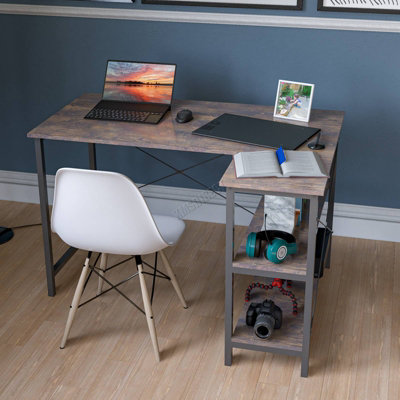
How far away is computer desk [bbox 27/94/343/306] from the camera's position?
2.57 metres

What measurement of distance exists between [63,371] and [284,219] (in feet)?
3.33

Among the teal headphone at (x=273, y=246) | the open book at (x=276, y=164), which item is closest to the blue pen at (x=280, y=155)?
the open book at (x=276, y=164)

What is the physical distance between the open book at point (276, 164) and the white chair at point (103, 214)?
0.37m

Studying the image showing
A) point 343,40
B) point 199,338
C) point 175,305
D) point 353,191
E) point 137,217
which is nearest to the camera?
point 137,217

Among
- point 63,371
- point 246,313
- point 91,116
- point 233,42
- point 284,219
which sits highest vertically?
point 233,42

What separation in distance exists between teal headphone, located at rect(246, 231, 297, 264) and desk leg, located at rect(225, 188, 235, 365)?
0.09 meters

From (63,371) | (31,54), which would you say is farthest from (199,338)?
(31,54)

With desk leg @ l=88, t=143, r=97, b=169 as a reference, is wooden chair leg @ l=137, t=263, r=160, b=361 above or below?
below

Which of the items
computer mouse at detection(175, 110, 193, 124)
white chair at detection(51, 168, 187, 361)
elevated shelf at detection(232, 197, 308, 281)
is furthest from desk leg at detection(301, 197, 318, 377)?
computer mouse at detection(175, 110, 193, 124)

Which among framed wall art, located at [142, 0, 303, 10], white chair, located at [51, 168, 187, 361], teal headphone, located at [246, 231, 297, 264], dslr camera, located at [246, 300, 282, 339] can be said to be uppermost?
framed wall art, located at [142, 0, 303, 10]

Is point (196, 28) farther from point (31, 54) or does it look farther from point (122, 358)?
point (122, 358)

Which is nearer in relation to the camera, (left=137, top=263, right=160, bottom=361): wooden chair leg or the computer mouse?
(left=137, top=263, right=160, bottom=361): wooden chair leg

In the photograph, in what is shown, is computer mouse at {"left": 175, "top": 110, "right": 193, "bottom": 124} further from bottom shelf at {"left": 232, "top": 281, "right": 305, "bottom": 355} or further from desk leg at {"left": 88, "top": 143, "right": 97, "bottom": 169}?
bottom shelf at {"left": 232, "top": 281, "right": 305, "bottom": 355}

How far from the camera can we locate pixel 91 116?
2.84 meters
